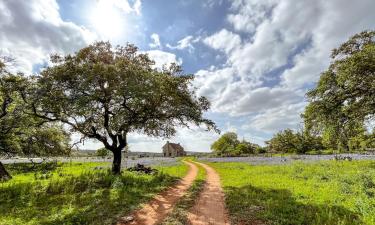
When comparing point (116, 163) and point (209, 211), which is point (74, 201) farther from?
point (116, 163)

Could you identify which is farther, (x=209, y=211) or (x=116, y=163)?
(x=116, y=163)

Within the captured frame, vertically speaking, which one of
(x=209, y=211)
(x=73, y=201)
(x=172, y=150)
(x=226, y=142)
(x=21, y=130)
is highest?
(x=226, y=142)

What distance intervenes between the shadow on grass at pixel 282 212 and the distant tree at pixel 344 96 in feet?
48.4

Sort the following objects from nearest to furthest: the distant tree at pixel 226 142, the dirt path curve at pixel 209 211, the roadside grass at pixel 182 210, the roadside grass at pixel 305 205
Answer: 1. the roadside grass at pixel 305 205
2. the roadside grass at pixel 182 210
3. the dirt path curve at pixel 209 211
4. the distant tree at pixel 226 142

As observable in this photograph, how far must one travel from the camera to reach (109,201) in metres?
15.3

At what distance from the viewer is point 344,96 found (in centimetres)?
2742

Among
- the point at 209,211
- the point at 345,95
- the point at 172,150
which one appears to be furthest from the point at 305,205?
the point at 172,150

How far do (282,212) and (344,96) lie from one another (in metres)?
19.4

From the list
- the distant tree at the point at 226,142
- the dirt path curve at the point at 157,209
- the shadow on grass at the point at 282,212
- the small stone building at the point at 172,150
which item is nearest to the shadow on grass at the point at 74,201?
the dirt path curve at the point at 157,209

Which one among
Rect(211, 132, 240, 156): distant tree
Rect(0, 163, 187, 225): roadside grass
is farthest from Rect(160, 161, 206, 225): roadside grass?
Rect(211, 132, 240, 156): distant tree

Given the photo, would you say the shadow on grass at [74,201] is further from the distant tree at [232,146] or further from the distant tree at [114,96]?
the distant tree at [232,146]

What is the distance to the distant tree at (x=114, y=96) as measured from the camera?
74.0ft

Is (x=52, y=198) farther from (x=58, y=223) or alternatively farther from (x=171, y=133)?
(x=171, y=133)

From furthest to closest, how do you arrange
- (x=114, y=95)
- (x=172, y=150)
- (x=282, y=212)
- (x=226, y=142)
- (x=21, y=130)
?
(x=172, y=150), (x=226, y=142), (x=21, y=130), (x=114, y=95), (x=282, y=212)
